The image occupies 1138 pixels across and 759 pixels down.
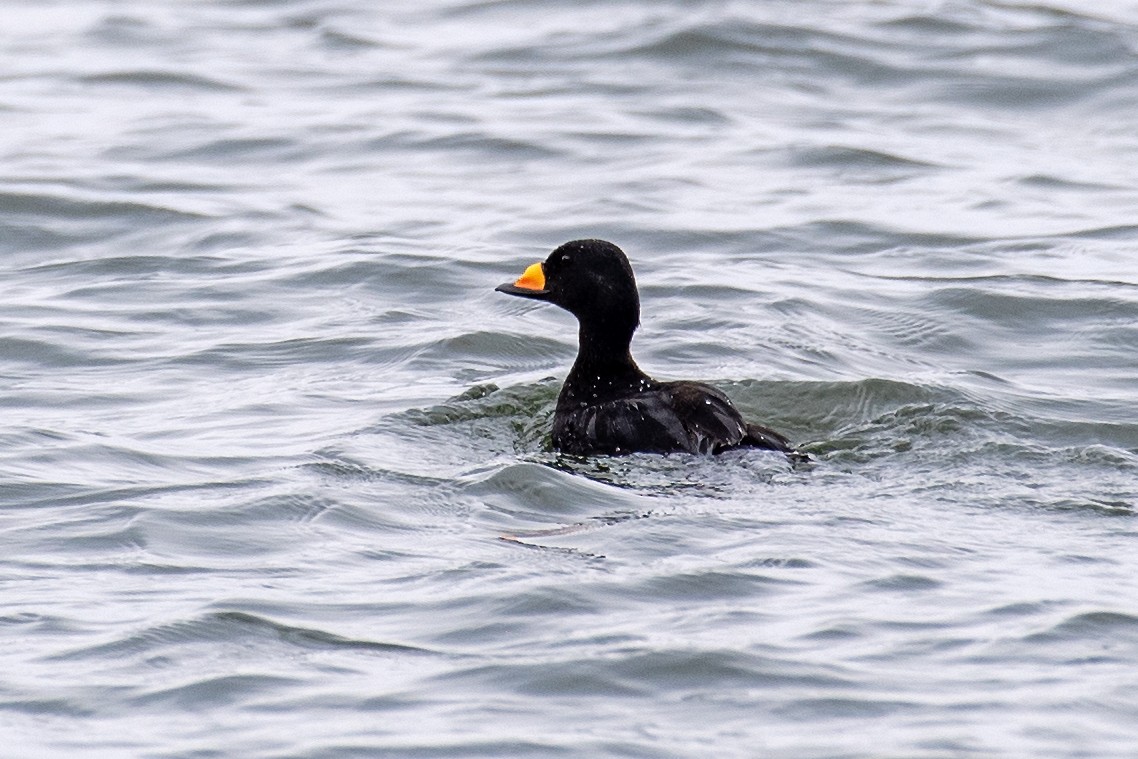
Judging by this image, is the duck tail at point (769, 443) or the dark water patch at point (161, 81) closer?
the duck tail at point (769, 443)

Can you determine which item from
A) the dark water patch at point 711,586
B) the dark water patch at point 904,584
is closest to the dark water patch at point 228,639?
the dark water patch at point 711,586

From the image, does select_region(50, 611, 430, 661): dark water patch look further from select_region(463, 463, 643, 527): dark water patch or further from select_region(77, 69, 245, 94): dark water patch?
select_region(77, 69, 245, 94): dark water patch

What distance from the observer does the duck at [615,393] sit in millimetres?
8891

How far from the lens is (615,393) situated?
9438mm

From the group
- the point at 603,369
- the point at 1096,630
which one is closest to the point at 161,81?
the point at 603,369

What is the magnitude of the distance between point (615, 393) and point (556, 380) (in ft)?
4.69

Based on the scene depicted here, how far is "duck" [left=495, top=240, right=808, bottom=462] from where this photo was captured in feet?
29.2

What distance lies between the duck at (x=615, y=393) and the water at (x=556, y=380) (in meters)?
0.16

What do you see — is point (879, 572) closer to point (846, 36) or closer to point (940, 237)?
point (940, 237)

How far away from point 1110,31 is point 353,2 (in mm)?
8347

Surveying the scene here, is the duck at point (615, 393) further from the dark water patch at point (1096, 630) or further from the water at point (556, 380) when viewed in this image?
the dark water patch at point (1096, 630)

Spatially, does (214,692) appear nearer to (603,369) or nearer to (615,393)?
(615,393)

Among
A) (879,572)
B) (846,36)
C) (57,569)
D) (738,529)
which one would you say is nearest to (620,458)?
(738,529)

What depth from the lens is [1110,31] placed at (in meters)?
20.0
